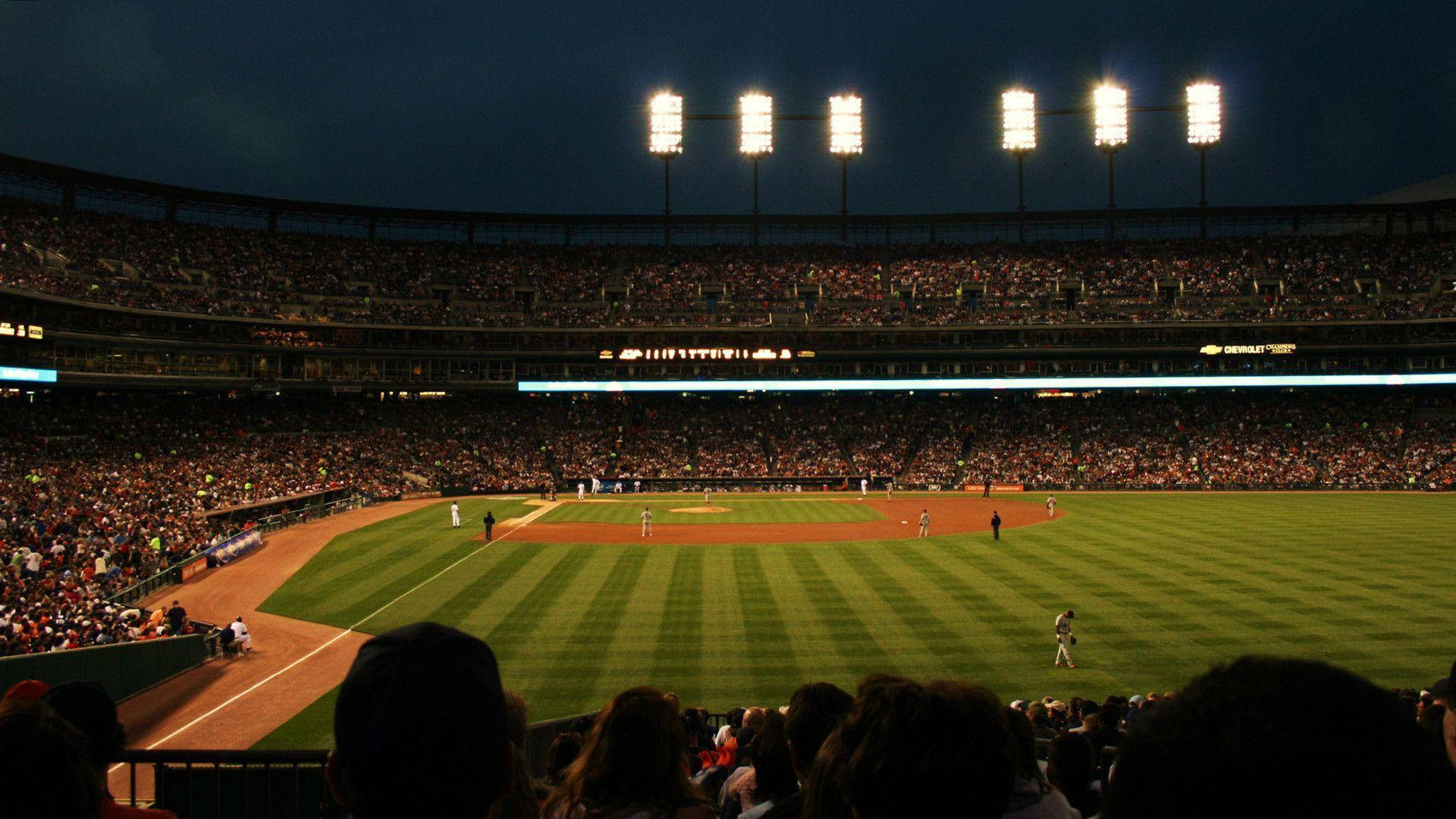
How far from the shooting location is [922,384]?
72.6 meters

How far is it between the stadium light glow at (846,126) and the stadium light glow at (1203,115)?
94.4 feet

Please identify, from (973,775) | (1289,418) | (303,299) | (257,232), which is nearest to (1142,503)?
(1289,418)

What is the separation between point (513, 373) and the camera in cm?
7256

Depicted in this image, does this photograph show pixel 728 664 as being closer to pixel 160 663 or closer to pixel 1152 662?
pixel 1152 662

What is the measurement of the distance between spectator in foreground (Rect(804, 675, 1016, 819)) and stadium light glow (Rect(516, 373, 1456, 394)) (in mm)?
69847

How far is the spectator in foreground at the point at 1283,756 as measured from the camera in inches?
52.1

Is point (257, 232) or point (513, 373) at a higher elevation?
point (257, 232)

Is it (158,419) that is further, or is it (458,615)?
(158,419)

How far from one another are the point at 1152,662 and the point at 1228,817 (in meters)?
21.0

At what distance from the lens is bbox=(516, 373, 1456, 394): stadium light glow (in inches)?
2729

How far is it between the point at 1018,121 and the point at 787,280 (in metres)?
24.7

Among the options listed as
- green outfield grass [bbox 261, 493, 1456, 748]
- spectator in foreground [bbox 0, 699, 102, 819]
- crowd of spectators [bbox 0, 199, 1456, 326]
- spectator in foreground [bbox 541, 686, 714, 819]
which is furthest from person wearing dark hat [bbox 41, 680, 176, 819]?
crowd of spectators [bbox 0, 199, 1456, 326]

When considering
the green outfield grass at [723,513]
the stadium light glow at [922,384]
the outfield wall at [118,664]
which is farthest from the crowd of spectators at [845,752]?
the stadium light glow at [922,384]

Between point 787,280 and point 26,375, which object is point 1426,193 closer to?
point 787,280
